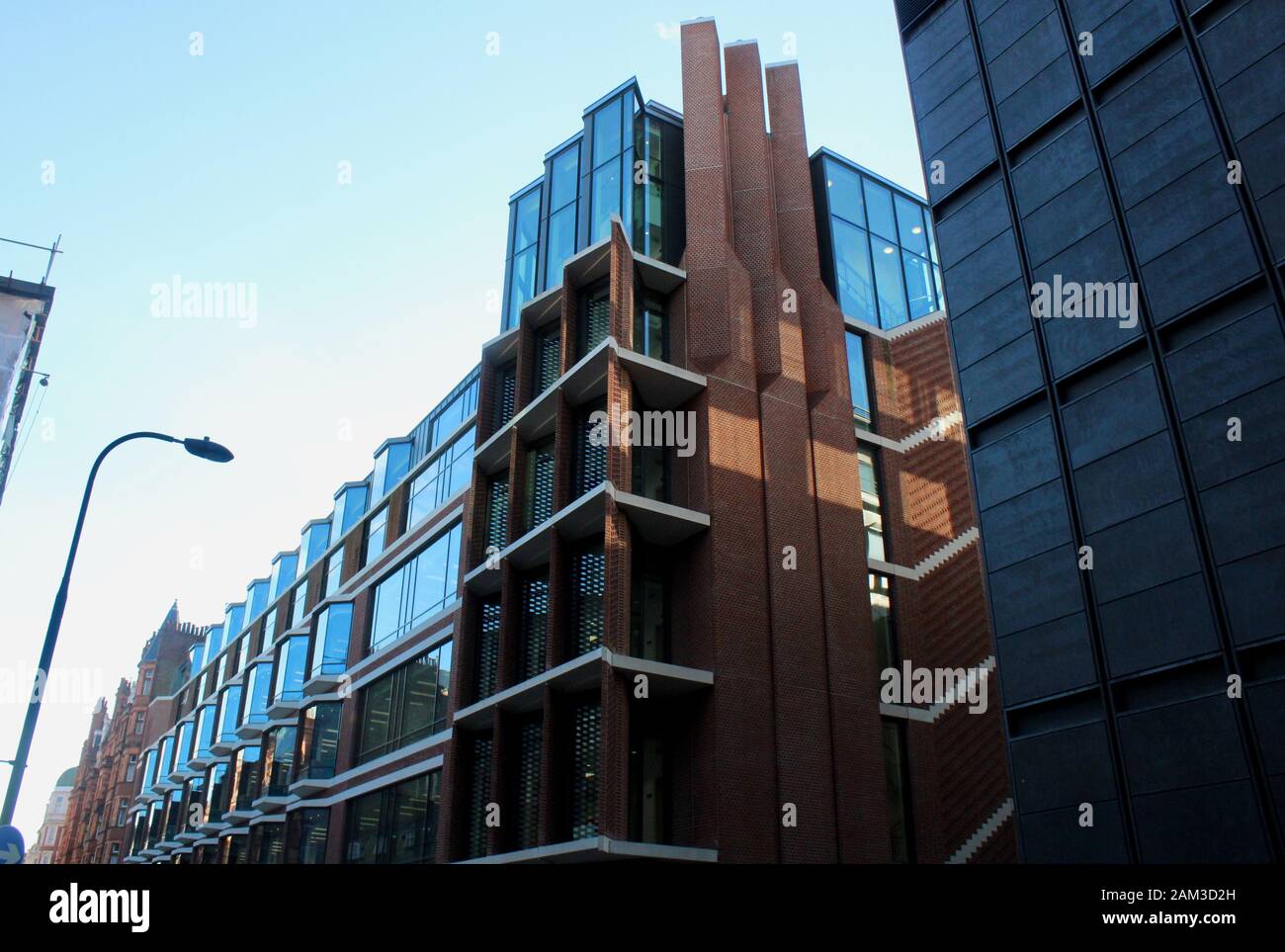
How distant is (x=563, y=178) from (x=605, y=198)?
3.07 meters

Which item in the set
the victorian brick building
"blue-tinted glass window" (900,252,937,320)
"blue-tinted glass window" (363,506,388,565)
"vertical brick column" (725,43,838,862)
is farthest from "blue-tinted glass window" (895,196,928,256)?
"blue-tinted glass window" (363,506,388,565)

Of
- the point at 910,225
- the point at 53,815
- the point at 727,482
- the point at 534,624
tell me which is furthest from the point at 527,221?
the point at 53,815

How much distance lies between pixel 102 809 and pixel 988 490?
8260 centimetres

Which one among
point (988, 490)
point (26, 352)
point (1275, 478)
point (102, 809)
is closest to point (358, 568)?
point (26, 352)

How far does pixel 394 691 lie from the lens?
1359 inches

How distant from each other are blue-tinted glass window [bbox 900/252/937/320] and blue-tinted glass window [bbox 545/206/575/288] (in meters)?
11.0

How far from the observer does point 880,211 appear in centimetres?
3328

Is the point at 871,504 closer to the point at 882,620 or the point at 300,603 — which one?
the point at 882,620

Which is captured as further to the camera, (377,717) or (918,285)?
(377,717)

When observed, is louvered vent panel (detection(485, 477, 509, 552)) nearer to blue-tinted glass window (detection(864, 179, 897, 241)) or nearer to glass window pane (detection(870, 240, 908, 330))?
glass window pane (detection(870, 240, 908, 330))

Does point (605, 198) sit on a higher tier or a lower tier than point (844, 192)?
lower

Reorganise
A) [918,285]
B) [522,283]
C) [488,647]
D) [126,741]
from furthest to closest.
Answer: [126,741] < [918,285] < [522,283] < [488,647]
